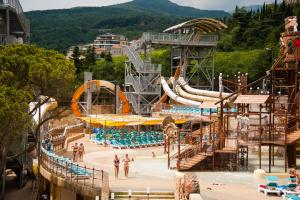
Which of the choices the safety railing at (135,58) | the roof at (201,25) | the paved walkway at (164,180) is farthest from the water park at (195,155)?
the roof at (201,25)

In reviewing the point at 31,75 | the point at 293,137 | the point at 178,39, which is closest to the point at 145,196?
the point at 31,75

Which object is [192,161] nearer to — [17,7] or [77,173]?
[77,173]

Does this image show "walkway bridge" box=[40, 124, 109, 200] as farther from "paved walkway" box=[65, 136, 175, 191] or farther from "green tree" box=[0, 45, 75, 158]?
"green tree" box=[0, 45, 75, 158]

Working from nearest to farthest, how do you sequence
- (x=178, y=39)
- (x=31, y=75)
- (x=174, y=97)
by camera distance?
1. (x=31, y=75)
2. (x=174, y=97)
3. (x=178, y=39)

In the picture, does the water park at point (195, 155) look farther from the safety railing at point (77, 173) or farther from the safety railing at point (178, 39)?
the safety railing at point (178, 39)

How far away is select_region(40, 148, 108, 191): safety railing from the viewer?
24.6m

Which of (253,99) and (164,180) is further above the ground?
(253,99)

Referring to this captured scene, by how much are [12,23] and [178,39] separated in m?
30.7

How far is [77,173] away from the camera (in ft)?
84.7

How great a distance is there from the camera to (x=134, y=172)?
98.3ft

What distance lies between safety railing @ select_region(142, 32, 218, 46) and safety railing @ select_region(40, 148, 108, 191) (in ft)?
133

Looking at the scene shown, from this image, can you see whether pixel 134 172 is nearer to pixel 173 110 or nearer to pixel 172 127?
pixel 172 127

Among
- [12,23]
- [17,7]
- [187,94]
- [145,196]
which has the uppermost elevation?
[17,7]

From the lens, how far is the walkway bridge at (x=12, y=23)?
3822cm
